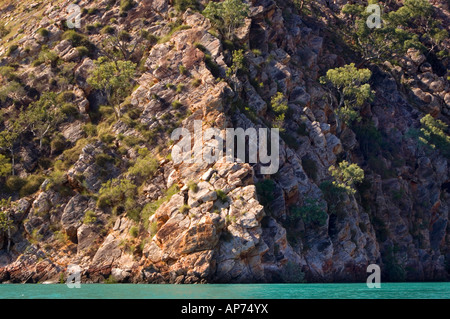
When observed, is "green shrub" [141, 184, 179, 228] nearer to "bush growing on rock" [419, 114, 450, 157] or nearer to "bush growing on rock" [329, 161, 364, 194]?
"bush growing on rock" [329, 161, 364, 194]

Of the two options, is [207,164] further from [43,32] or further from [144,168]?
[43,32]

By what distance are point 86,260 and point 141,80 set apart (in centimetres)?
3016

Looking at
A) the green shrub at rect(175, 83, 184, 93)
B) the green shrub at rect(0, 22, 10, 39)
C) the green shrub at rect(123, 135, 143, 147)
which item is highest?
the green shrub at rect(0, 22, 10, 39)

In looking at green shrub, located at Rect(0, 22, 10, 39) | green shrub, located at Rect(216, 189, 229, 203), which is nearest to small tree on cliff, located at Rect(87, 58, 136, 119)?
green shrub, located at Rect(216, 189, 229, 203)

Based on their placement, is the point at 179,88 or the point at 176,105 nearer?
the point at 176,105

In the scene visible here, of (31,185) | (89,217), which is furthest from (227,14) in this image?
(31,185)

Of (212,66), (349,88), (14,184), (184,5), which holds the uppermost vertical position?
(184,5)

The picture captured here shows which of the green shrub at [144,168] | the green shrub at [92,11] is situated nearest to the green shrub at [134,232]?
the green shrub at [144,168]

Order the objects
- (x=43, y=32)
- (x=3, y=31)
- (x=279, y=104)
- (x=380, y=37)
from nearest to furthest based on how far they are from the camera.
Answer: (x=279, y=104) < (x=43, y=32) < (x=3, y=31) < (x=380, y=37)

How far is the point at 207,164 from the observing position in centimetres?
6362

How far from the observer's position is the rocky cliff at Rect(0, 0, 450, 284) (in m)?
59.4

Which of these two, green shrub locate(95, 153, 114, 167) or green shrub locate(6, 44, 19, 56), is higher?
green shrub locate(6, 44, 19, 56)
